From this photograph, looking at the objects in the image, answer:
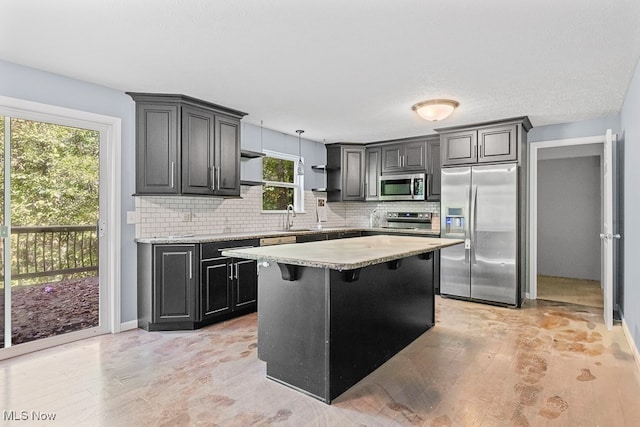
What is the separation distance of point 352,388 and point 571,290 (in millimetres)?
4749

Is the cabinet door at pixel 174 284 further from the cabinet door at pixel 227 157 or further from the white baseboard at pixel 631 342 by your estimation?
the white baseboard at pixel 631 342

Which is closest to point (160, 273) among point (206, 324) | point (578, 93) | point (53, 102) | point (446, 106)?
point (206, 324)

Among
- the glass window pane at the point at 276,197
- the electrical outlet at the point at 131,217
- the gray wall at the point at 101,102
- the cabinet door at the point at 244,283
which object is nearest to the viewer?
the gray wall at the point at 101,102

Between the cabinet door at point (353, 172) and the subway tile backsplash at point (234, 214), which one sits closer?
the subway tile backsplash at point (234, 214)

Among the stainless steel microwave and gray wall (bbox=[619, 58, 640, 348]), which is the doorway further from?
gray wall (bbox=[619, 58, 640, 348])

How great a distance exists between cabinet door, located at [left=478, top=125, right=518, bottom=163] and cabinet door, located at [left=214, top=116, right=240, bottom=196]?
10.3 ft

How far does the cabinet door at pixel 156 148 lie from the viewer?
3.78 meters

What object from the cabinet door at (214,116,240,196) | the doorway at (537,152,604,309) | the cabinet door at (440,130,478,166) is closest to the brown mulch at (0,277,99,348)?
the cabinet door at (214,116,240,196)

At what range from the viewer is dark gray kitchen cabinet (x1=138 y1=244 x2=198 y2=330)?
12.0 feet

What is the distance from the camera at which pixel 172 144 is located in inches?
150

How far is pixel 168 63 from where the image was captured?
2.99m

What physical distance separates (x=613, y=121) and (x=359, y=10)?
405 cm

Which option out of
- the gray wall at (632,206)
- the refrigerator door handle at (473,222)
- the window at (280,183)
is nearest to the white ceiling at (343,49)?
the gray wall at (632,206)

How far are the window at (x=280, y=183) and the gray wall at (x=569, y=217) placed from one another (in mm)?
4596
